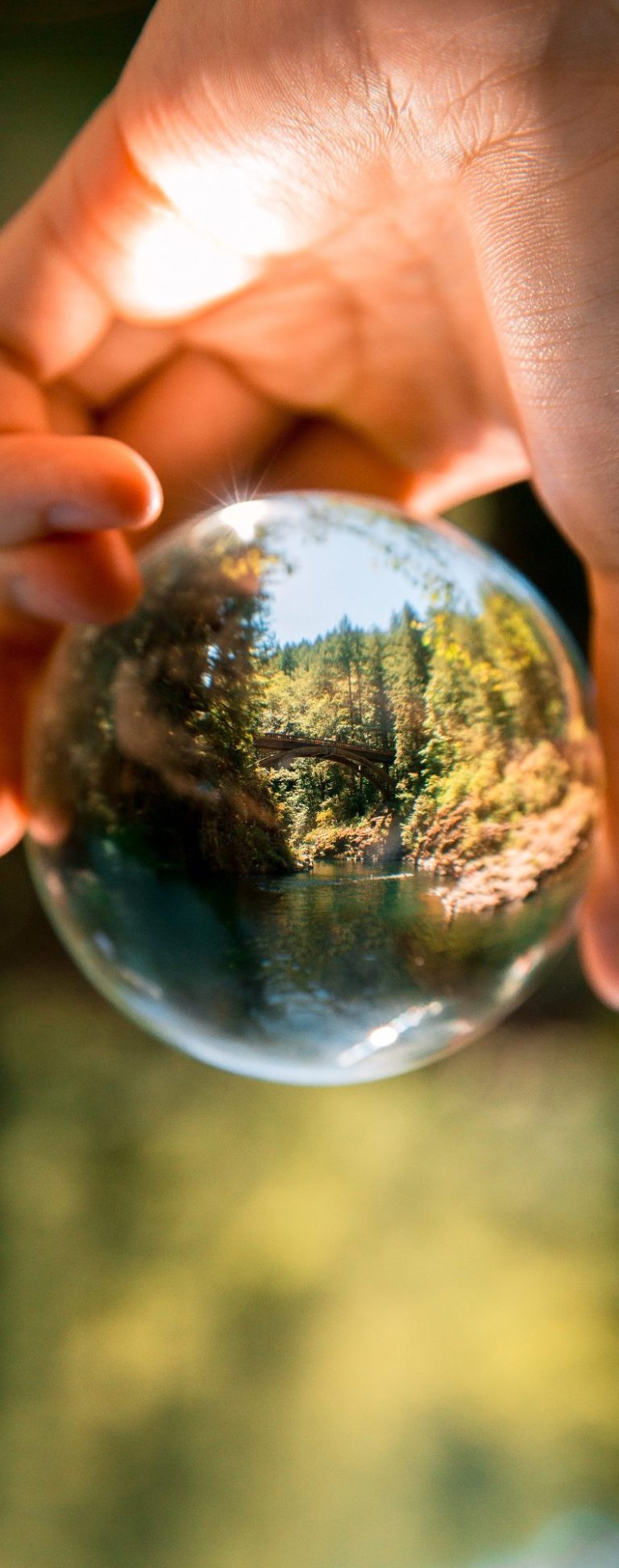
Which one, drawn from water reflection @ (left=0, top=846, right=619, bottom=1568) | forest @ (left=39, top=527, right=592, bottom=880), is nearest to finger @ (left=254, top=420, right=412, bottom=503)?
forest @ (left=39, top=527, right=592, bottom=880)

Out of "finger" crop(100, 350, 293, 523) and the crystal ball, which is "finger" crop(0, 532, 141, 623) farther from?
"finger" crop(100, 350, 293, 523)

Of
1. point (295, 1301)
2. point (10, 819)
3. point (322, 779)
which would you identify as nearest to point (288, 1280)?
point (295, 1301)

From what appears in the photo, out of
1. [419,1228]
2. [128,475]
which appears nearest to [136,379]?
[128,475]

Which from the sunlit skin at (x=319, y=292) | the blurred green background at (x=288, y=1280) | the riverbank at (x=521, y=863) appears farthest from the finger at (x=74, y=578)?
the blurred green background at (x=288, y=1280)

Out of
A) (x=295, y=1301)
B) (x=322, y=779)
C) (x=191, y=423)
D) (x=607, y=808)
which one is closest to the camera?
(x=322, y=779)

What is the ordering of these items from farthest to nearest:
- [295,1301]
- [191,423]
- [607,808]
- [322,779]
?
[295,1301], [191,423], [607,808], [322,779]

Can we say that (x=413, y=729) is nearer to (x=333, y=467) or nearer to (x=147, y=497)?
(x=147, y=497)
